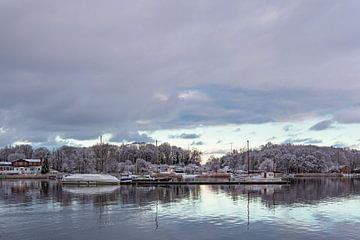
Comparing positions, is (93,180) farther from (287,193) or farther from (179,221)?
(179,221)

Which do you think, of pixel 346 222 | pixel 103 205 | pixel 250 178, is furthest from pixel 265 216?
pixel 250 178

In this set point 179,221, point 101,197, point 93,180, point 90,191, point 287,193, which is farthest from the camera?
point 93,180

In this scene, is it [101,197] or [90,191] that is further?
[90,191]

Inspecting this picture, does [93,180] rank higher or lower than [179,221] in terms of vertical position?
lower

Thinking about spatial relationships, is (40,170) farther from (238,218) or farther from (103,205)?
(238,218)

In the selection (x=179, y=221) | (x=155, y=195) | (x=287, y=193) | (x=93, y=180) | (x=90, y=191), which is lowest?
(x=287, y=193)

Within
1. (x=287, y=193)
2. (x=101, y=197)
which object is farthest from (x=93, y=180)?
(x=287, y=193)

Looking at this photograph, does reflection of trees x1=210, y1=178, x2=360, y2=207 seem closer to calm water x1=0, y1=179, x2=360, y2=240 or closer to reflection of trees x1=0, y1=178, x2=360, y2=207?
reflection of trees x1=0, y1=178, x2=360, y2=207

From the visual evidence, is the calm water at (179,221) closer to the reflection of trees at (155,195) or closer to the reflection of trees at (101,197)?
the reflection of trees at (155,195)

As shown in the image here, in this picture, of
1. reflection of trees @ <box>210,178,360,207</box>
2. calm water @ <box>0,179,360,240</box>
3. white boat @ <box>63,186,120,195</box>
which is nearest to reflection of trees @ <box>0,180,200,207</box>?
white boat @ <box>63,186,120,195</box>

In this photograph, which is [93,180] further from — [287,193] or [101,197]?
[287,193]

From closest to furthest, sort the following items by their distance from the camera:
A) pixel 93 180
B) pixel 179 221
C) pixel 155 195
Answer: pixel 179 221, pixel 155 195, pixel 93 180

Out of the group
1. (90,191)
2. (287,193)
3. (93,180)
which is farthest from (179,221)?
(93,180)

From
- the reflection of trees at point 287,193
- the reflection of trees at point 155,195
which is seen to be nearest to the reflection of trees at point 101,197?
the reflection of trees at point 155,195
